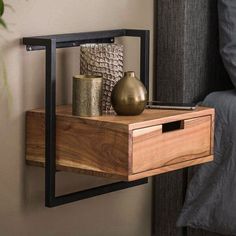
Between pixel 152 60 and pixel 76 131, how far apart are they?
0.61m

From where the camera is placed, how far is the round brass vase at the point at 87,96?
7.43 ft

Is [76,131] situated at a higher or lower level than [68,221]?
higher

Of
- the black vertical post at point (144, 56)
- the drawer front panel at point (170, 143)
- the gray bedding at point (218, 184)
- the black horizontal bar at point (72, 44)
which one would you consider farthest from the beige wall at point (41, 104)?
the drawer front panel at point (170, 143)

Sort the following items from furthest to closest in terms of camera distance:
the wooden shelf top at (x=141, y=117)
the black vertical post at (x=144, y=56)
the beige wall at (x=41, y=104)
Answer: the black vertical post at (x=144, y=56), the beige wall at (x=41, y=104), the wooden shelf top at (x=141, y=117)

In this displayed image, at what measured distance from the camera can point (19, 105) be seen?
7.68ft

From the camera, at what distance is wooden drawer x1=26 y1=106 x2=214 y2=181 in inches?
87.4

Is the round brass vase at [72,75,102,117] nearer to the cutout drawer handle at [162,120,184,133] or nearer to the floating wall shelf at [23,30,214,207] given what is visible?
the floating wall shelf at [23,30,214,207]

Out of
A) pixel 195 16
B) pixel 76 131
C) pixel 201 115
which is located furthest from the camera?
pixel 195 16

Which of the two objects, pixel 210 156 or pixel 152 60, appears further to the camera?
pixel 152 60

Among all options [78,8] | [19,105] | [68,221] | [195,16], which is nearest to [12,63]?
[19,105]

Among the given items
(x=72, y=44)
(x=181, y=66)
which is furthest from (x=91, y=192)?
(x=181, y=66)

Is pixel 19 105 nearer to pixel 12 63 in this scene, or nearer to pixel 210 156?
pixel 12 63

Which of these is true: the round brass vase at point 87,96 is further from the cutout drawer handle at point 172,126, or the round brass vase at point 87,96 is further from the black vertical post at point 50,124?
the cutout drawer handle at point 172,126

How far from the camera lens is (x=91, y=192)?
2.43m
